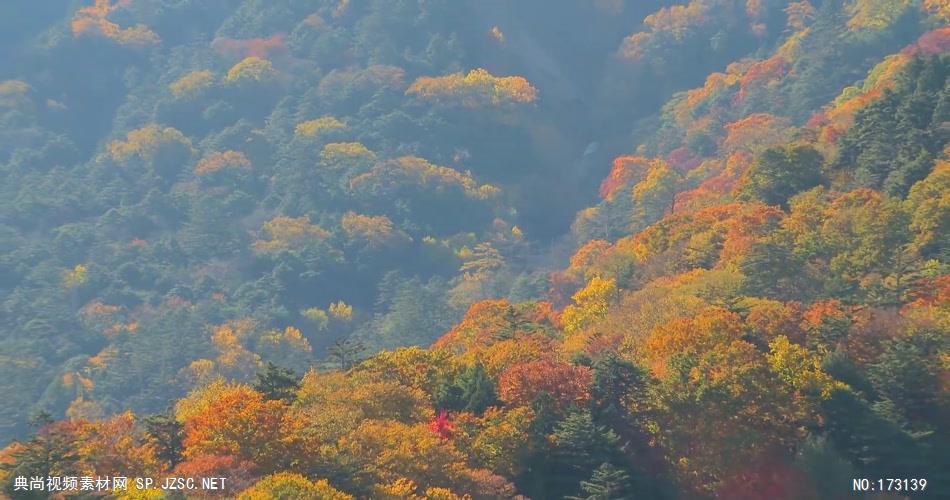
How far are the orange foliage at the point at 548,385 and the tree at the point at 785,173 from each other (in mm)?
51742

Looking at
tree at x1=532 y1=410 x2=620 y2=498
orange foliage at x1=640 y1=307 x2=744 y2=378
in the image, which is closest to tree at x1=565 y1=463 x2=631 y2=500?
tree at x1=532 y1=410 x2=620 y2=498

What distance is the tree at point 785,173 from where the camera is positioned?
112062 mm

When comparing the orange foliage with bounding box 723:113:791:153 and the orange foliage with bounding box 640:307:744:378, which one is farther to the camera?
the orange foliage with bounding box 723:113:791:153

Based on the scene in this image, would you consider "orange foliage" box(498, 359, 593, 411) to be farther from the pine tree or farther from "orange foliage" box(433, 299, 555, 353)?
"orange foliage" box(433, 299, 555, 353)

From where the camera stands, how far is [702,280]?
9581 cm

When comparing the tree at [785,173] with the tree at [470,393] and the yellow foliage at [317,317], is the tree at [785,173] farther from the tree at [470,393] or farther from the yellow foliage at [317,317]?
the yellow foliage at [317,317]

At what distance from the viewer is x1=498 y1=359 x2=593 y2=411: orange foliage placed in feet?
219

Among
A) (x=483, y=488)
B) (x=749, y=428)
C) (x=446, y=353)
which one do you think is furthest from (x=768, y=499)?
(x=446, y=353)

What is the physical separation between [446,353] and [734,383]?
21.1m

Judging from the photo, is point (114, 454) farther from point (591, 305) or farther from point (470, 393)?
point (591, 305)

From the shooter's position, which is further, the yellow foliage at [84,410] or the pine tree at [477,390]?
the yellow foliage at [84,410]

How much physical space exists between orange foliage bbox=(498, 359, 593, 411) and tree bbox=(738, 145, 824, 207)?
2037 inches

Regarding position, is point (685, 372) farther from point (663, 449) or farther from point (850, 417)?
point (850, 417)

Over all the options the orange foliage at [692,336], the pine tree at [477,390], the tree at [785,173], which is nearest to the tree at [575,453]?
the pine tree at [477,390]
